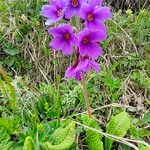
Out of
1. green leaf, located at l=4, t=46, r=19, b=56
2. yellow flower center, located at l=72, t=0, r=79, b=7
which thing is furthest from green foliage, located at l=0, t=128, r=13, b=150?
green leaf, located at l=4, t=46, r=19, b=56

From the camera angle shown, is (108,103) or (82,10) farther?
(108,103)

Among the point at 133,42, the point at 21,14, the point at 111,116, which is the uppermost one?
the point at 21,14

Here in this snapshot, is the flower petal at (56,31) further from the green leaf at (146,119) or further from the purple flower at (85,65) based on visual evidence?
the green leaf at (146,119)

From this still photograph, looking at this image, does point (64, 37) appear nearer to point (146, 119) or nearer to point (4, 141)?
point (4, 141)

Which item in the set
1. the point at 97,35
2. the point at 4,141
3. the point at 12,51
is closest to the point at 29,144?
the point at 4,141

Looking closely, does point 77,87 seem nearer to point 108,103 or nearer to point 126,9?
point 108,103

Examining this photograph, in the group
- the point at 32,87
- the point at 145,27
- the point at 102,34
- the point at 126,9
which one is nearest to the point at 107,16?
the point at 102,34

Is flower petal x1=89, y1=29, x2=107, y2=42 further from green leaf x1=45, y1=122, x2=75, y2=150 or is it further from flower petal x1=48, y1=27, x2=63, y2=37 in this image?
green leaf x1=45, y1=122, x2=75, y2=150

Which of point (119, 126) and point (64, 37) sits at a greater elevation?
point (64, 37)
